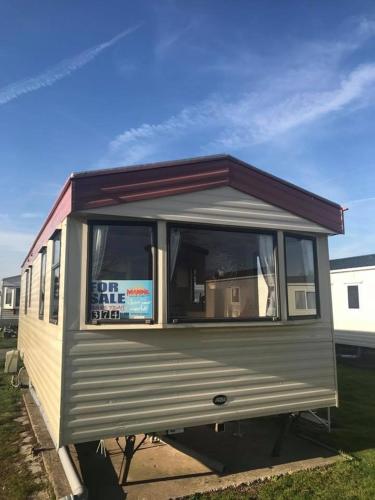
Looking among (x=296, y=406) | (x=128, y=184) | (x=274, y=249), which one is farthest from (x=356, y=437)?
(x=128, y=184)

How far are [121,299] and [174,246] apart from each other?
0.68 m

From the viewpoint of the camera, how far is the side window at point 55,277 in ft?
14.5

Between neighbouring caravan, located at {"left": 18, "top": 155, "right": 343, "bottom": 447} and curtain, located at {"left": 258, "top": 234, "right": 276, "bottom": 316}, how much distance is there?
0.01 meters

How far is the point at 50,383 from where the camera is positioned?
4.28 metres

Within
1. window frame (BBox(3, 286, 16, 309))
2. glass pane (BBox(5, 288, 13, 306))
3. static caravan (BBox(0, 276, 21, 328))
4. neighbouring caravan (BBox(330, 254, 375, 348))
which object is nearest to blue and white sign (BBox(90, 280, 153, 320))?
neighbouring caravan (BBox(330, 254, 375, 348))

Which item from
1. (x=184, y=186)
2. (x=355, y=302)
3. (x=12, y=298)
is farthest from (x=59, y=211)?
(x=12, y=298)

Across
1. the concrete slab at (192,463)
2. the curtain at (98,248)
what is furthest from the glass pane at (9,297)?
the curtain at (98,248)

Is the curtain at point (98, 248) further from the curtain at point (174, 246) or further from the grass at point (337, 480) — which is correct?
the grass at point (337, 480)

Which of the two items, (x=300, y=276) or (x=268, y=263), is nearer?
(x=268, y=263)

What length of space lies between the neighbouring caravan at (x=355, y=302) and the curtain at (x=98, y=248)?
10.3 m

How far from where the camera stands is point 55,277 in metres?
4.65

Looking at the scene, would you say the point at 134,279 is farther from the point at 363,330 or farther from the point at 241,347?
the point at 363,330

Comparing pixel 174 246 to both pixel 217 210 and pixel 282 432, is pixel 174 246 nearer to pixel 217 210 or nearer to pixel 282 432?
pixel 217 210

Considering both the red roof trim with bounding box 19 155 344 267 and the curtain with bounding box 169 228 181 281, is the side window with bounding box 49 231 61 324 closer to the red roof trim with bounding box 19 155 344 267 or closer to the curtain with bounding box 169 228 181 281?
the red roof trim with bounding box 19 155 344 267
